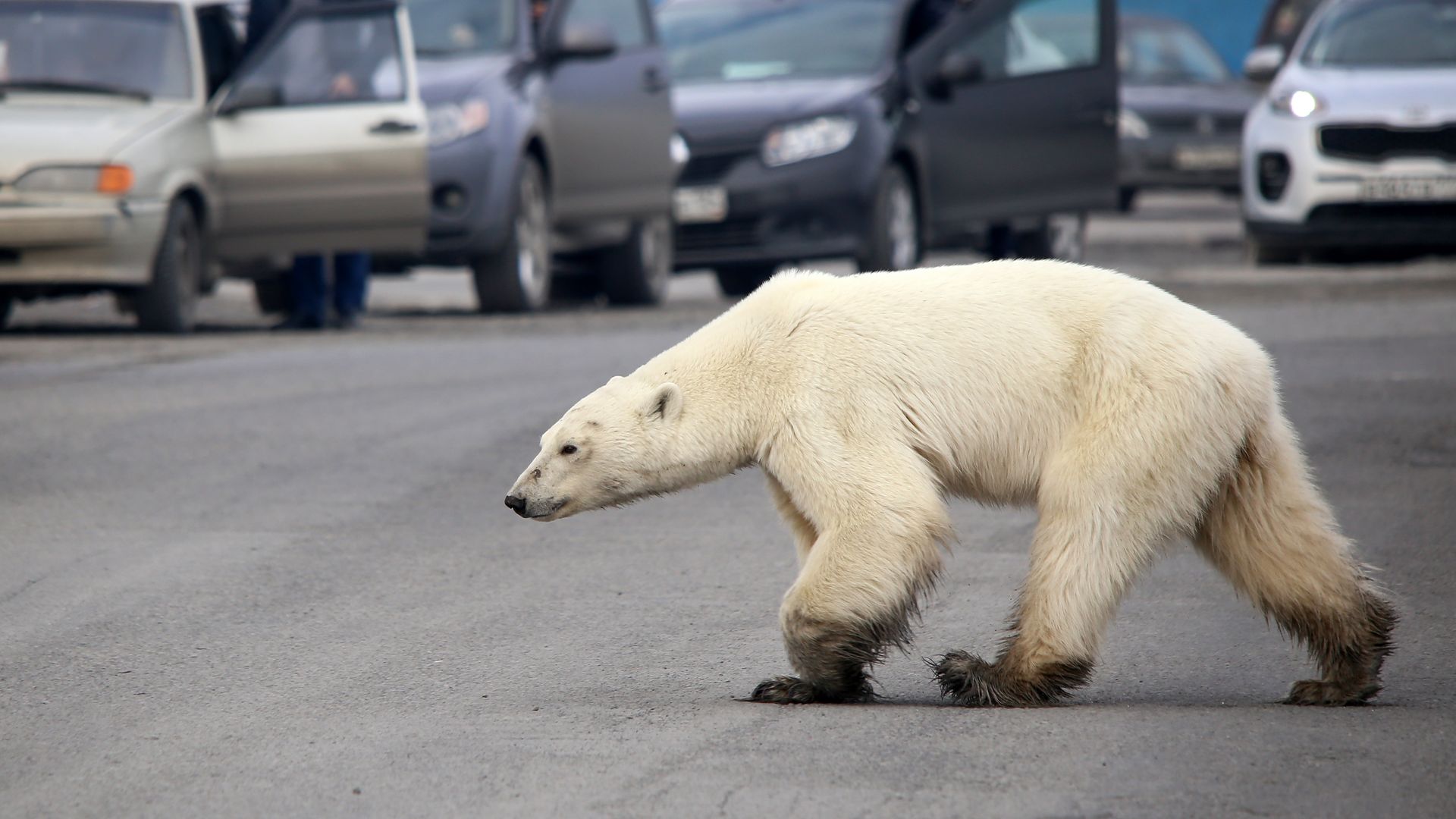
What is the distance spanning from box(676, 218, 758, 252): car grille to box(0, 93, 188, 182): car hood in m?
3.97

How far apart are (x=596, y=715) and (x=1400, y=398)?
638 centimetres

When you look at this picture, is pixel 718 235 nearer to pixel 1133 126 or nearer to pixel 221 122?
pixel 221 122

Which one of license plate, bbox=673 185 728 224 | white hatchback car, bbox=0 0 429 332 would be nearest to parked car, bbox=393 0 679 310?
license plate, bbox=673 185 728 224

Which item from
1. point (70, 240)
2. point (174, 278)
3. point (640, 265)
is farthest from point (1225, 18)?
point (70, 240)

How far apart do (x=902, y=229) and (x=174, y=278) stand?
17.1 feet

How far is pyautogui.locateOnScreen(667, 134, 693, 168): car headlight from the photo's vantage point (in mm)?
15523

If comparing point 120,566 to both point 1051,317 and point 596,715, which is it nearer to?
point 596,715

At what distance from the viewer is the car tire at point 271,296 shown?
15711mm

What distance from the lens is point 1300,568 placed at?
5152mm

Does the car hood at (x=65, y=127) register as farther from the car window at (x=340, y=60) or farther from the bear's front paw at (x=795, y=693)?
the bear's front paw at (x=795, y=693)

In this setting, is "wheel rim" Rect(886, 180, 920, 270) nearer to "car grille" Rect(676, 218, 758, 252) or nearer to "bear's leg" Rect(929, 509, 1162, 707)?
"car grille" Rect(676, 218, 758, 252)

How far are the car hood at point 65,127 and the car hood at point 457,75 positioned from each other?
66.6 inches

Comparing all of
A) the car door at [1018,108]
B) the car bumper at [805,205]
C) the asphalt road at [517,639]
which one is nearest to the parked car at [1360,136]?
the car door at [1018,108]

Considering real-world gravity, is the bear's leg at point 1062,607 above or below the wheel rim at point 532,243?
above
